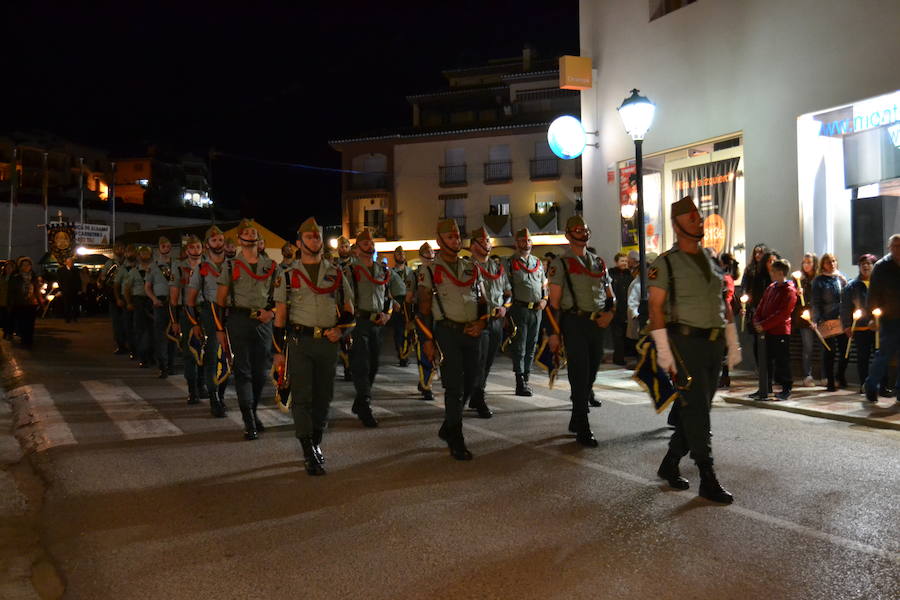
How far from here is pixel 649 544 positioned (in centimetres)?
480

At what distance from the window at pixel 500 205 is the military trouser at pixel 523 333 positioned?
1386 inches

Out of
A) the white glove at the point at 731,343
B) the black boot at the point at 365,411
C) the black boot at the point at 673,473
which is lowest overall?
the black boot at the point at 673,473

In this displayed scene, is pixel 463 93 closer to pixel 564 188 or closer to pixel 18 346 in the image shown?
pixel 564 188

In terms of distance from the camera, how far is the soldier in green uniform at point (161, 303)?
12930 millimetres

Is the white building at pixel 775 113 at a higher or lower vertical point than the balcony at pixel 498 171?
lower

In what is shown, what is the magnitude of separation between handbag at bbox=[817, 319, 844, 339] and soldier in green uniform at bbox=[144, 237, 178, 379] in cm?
988

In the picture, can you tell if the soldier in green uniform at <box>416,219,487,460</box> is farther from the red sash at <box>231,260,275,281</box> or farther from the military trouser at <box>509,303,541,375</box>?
the military trouser at <box>509,303,541,375</box>

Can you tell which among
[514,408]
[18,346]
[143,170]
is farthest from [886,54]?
[143,170]

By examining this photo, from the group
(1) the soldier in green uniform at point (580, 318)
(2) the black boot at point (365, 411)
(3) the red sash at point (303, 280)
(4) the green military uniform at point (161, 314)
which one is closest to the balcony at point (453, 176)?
(4) the green military uniform at point (161, 314)

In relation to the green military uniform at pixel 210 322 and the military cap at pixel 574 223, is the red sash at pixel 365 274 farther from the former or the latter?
the military cap at pixel 574 223

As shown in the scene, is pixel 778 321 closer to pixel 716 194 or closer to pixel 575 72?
pixel 716 194

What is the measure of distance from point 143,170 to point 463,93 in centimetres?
3923

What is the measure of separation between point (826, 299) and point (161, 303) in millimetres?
10174

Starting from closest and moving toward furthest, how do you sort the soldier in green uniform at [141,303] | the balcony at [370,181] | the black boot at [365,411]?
the black boot at [365,411], the soldier in green uniform at [141,303], the balcony at [370,181]
